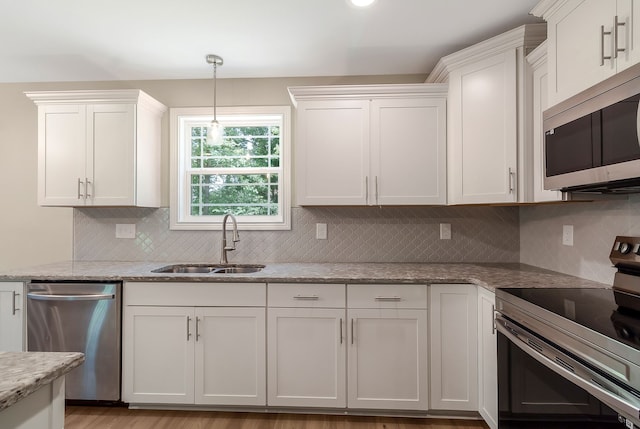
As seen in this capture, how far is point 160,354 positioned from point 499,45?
9.15 ft

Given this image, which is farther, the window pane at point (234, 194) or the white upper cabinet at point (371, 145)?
the window pane at point (234, 194)

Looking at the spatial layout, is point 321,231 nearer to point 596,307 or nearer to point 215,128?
point 215,128

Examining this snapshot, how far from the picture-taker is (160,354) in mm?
2164

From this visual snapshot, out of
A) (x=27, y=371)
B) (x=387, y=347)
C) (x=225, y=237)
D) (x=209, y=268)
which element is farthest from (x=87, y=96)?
(x=387, y=347)

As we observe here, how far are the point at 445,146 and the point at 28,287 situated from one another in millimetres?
2849

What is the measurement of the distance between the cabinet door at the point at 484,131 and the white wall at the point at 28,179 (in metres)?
2.02

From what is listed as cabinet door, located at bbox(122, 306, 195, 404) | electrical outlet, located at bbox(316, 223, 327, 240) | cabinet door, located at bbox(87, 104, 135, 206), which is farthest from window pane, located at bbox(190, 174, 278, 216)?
cabinet door, located at bbox(122, 306, 195, 404)

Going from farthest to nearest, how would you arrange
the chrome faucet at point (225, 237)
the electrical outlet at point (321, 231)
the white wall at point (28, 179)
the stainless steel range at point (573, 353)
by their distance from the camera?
the white wall at point (28, 179) < the electrical outlet at point (321, 231) < the chrome faucet at point (225, 237) < the stainless steel range at point (573, 353)

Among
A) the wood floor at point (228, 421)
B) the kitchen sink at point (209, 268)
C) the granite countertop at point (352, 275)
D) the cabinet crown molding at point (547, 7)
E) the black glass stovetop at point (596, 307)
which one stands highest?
the cabinet crown molding at point (547, 7)

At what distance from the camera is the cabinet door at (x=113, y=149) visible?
99.5 inches

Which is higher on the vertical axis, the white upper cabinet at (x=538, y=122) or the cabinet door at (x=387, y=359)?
the white upper cabinet at (x=538, y=122)

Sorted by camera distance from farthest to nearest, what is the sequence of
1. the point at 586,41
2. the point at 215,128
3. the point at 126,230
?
the point at 126,230
the point at 215,128
the point at 586,41

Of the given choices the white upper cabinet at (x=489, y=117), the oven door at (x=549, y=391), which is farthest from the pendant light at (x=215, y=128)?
the oven door at (x=549, y=391)

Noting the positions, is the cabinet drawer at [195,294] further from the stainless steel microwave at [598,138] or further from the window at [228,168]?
the stainless steel microwave at [598,138]
